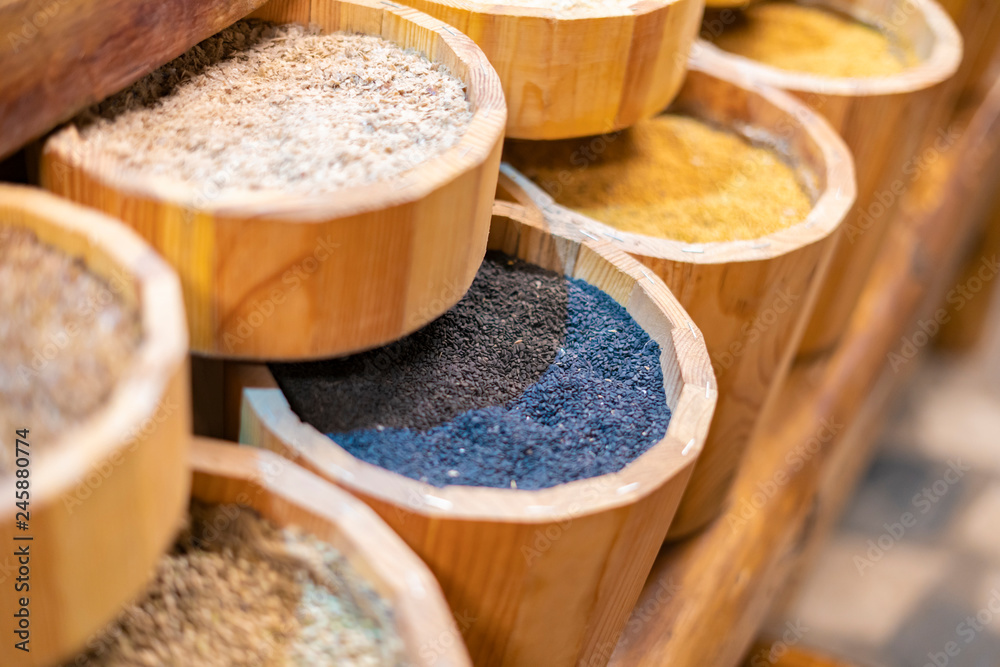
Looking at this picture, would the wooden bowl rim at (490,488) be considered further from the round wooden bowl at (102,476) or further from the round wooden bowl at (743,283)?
the round wooden bowl at (743,283)

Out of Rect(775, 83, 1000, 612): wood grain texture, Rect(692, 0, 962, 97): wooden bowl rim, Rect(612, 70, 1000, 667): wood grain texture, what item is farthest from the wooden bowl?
Rect(775, 83, 1000, 612): wood grain texture

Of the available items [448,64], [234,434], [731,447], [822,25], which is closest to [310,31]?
[448,64]

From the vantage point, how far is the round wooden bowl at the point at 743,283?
1.18m

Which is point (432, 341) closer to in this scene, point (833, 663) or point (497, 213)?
point (497, 213)

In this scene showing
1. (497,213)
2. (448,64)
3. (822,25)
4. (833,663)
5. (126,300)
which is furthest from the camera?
(822,25)

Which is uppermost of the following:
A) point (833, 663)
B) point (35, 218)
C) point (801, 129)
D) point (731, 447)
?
point (35, 218)

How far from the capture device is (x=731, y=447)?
1375 mm

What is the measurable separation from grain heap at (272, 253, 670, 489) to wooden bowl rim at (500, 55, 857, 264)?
9 centimetres

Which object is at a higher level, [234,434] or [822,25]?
[822,25]

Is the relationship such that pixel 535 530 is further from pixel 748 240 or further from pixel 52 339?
pixel 748 240

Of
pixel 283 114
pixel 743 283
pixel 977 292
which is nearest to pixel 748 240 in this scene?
pixel 743 283

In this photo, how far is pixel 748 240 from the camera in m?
1.26

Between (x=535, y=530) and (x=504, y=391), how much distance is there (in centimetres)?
24

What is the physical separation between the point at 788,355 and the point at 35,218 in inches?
43.4
